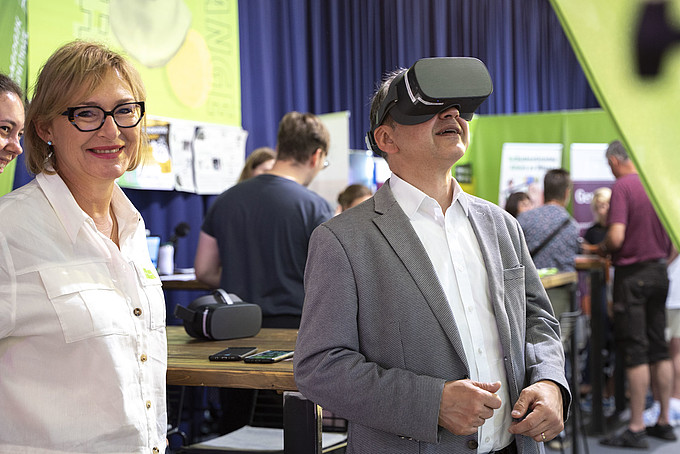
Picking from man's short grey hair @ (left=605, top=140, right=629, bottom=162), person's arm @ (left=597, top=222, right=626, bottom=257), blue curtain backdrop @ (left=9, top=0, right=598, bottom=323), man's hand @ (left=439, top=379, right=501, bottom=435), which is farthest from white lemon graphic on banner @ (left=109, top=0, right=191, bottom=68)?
man's hand @ (left=439, top=379, right=501, bottom=435)

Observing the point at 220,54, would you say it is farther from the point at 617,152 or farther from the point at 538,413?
the point at 538,413

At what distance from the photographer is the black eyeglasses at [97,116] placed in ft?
4.27

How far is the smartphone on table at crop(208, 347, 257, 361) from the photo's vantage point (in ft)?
5.65

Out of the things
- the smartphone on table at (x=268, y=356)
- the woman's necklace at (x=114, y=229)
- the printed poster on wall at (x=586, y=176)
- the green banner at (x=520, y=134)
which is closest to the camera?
the woman's necklace at (x=114, y=229)

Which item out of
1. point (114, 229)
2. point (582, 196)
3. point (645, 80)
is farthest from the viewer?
point (582, 196)

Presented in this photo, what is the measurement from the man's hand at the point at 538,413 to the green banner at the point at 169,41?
3411 millimetres

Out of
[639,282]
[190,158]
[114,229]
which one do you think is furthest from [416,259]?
[190,158]

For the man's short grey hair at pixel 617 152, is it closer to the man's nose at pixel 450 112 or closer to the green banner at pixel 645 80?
the man's nose at pixel 450 112

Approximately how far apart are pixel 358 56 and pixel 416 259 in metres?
6.41

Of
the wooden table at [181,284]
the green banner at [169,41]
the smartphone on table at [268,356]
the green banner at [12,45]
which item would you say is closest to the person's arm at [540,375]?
the smartphone on table at [268,356]

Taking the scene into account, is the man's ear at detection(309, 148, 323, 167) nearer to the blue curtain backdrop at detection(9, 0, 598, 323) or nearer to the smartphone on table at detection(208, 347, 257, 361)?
the smartphone on table at detection(208, 347, 257, 361)

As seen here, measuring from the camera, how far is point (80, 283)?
123 centimetres

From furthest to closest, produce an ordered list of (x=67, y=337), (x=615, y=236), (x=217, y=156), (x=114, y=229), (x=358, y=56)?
(x=358, y=56) < (x=217, y=156) < (x=615, y=236) < (x=114, y=229) < (x=67, y=337)

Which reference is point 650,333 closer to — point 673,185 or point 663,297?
point 663,297
